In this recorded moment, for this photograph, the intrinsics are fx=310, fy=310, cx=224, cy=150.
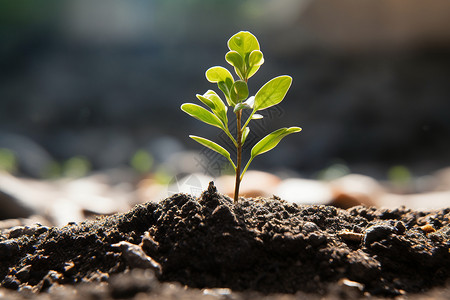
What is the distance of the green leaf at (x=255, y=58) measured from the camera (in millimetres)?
844

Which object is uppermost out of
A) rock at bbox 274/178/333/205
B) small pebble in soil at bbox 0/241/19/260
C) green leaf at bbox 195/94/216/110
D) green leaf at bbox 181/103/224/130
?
rock at bbox 274/178/333/205

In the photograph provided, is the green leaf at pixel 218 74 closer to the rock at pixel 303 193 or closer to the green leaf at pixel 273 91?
the green leaf at pixel 273 91

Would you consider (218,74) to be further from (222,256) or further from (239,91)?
(222,256)

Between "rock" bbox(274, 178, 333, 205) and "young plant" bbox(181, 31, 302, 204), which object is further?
"rock" bbox(274, 178, 333, 205)

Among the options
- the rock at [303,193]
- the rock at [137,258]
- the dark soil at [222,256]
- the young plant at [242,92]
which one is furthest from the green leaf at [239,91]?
the rock at [303,193]

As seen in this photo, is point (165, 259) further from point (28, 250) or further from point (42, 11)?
point (42, 11)

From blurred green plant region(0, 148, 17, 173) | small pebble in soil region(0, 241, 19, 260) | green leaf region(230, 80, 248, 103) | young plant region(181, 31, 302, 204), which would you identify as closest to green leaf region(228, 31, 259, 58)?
young plant region(181, 31, 302, 204)

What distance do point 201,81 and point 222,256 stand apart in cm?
A: 747

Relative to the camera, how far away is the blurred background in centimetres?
555

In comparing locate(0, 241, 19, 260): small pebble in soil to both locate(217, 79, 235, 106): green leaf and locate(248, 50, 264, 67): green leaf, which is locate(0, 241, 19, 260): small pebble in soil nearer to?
locate(217, 79, 235, 106): green leaf

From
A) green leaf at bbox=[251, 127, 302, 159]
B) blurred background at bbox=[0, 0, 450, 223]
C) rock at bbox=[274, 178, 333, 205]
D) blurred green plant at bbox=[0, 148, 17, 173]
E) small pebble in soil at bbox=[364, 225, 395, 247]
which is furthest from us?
blurred background at bbox=[0, 0, 450, 223]

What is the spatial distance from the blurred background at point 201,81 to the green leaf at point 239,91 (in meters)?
2.95

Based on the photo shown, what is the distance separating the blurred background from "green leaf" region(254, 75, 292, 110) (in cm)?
296

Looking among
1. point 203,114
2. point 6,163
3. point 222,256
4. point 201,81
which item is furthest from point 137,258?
point 201,81
